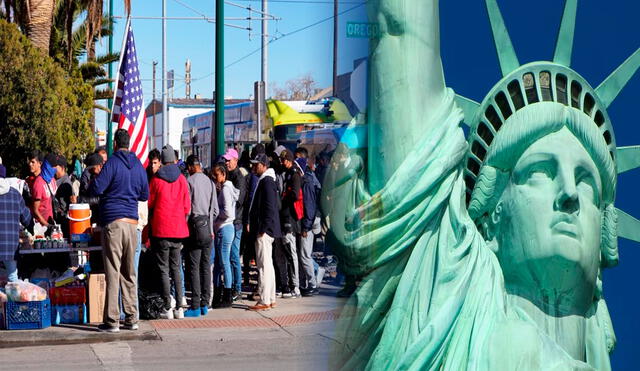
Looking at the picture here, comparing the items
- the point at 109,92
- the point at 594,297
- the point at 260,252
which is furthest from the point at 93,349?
the point at 109,92

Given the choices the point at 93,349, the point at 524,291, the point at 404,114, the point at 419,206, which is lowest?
the point at 93,349

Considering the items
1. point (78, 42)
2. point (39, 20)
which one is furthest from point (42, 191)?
point (78, 42)

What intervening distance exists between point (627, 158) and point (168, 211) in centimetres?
844

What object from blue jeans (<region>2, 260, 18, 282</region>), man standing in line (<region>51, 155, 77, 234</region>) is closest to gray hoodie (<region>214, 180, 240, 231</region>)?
man standing in line (<region>51, 155, 77, 234</region>)

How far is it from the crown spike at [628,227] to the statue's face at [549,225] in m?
0.24

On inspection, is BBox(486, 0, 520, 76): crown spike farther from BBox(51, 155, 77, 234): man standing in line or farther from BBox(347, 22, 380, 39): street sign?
BBox(51, 155, 77, 234): man standing in line

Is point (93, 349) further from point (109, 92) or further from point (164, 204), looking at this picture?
point (109, 92)

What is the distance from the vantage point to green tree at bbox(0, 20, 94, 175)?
25031mm

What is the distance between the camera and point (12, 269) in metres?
Result: 10.8

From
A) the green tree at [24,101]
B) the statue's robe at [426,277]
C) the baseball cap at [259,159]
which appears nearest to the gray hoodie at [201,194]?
the baseball cap at [259,159]

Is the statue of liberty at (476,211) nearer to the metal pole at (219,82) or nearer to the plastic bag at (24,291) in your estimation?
the plastic bag at (24,291)

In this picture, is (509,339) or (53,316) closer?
(509,339)

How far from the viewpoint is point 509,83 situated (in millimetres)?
2295

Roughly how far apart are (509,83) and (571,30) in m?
0.25
